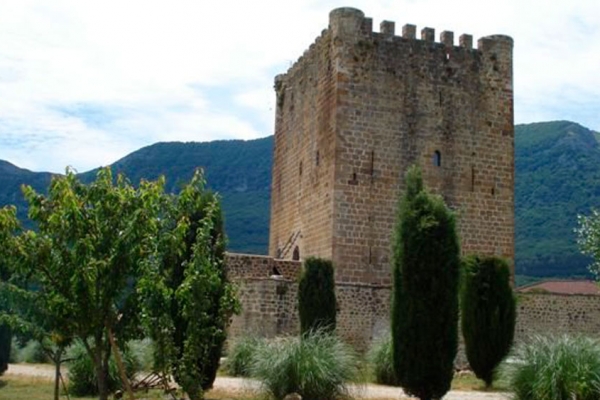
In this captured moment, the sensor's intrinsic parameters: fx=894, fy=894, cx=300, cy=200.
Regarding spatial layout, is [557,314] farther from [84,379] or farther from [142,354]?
[84,379]

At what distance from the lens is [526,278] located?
85312 millimetres

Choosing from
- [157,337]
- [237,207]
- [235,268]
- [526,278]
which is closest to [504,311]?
[235,268]

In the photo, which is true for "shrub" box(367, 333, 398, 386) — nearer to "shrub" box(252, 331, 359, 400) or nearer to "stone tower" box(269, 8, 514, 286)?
"shrub" box(252, 331, 359, 400)

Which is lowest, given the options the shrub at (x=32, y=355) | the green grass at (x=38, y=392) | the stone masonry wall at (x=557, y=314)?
the shrub at (x=32, y=355)

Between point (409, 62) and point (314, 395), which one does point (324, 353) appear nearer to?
point (314, 395)

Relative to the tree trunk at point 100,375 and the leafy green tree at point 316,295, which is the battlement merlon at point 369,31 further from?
the tree trunk at point 100,375

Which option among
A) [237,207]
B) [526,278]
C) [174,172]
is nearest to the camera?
[526,278]

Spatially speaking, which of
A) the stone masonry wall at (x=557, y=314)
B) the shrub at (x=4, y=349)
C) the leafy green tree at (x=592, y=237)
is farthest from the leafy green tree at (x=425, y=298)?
the leafy green tree at (x=592, y=237)

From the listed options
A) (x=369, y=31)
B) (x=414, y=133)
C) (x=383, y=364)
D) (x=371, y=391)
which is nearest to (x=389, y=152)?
(x=414, y=133)

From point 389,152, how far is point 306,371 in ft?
42.2

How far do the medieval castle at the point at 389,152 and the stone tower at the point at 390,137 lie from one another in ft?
0.11

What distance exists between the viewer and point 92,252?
1293cm

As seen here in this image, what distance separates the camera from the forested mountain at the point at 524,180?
92.8 m

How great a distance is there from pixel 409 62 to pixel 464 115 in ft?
8.45
